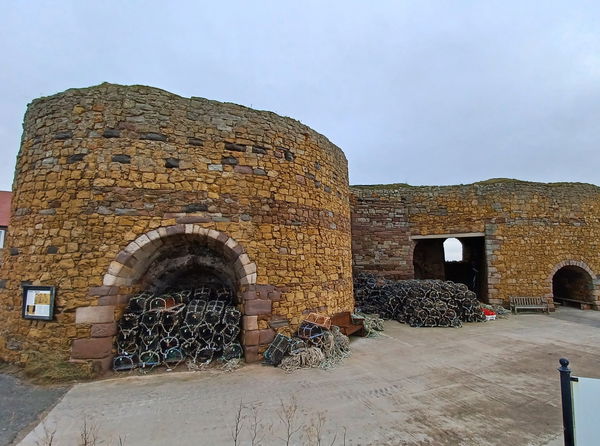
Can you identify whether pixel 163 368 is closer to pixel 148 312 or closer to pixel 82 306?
pixel 148 312

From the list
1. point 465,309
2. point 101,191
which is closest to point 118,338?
point 101,191

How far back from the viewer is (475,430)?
337 cm

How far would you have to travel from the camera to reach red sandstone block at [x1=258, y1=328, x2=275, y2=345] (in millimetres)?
5770

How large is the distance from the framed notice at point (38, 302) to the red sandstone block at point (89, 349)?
641 mm

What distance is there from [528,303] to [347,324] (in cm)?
847

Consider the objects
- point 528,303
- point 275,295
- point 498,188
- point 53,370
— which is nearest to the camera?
point 53,370

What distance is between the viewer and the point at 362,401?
13.4ft

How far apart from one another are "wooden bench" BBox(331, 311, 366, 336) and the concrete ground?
86 cm

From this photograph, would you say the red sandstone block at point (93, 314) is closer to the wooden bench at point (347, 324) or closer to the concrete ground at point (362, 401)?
the concrete ground at point (362, 401)

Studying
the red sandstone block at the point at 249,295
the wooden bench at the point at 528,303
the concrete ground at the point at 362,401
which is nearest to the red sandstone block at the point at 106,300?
the concrete ground at the point at 362,401

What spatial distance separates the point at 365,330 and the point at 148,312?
16.4ft

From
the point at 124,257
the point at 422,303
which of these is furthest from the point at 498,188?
the point at 124,257

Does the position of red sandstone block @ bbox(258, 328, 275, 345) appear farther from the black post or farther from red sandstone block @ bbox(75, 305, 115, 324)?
the black post

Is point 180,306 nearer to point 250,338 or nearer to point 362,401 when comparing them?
point 250,338
